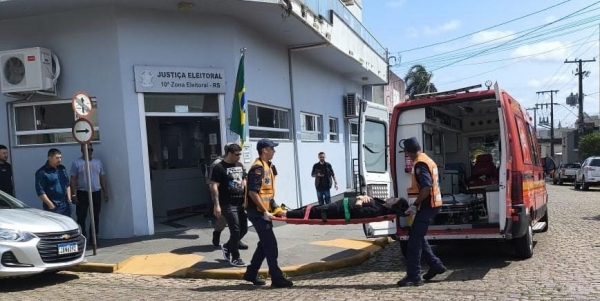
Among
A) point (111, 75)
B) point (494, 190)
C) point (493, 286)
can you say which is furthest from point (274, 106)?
point (493, 286)

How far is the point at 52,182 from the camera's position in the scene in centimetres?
877

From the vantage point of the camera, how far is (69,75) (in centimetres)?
1008

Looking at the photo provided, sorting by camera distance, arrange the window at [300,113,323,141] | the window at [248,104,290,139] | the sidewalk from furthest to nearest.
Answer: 1. the window at [300,113,323,141]
2. the window at [248,104,290,139]
3. the sidewalk

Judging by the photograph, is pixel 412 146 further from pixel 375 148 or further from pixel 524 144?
pixel 524 144

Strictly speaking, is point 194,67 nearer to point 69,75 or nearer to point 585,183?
point 69,75

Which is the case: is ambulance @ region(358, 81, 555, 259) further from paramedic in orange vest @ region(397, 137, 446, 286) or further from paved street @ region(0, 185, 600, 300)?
paramedic in orange vest @ region(397, 137, 446, 286)

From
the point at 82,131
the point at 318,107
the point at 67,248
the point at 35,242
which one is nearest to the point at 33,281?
the point at 67,248

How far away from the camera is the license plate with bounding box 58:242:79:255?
22.4ft

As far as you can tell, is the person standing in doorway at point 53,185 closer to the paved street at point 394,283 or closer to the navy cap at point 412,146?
the paved street at point 394,283

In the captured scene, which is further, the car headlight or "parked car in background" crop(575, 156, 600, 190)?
"parked car in background" crop(575, 156, 600, 190)

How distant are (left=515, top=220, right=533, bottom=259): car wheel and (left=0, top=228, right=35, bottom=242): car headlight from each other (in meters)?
6.50

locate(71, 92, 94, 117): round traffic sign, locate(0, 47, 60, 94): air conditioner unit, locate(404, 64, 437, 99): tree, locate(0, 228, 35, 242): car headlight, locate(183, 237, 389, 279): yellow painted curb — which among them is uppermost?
locate(404, 64, 437, 99): tree

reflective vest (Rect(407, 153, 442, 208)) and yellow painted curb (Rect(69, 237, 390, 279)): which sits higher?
reflective vest (Rect(407, 153, 442, 208))

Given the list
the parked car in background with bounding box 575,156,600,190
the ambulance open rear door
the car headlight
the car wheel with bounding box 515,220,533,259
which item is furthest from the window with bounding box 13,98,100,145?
the parked car in background with bounding box 575,156,600,190
